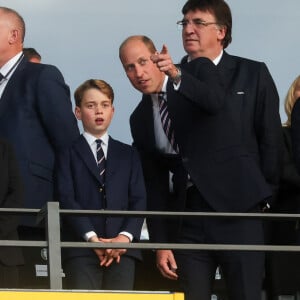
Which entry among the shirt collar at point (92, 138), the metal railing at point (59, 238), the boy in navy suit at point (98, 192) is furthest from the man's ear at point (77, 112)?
the metal railing at point (59, 238)

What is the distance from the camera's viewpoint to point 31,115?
7941 mm

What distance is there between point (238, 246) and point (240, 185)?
1.79 ft

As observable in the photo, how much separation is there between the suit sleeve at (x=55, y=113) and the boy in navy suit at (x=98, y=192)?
9 centimetres

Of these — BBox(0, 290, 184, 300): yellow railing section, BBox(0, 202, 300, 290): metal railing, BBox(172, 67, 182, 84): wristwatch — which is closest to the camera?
BBox(0, 290, 184, 300): yellow railing section

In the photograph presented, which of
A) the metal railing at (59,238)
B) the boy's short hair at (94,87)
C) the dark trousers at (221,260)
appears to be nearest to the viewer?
the metal railing at (59,238)

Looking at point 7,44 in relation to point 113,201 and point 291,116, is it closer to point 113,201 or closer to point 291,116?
point 113,201

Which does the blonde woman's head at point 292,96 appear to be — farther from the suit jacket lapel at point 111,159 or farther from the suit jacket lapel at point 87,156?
the suit jacket lapel at point 87,156

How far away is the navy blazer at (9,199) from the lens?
7.42 m

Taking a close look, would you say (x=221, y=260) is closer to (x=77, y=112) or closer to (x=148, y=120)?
(x=148, y=120)

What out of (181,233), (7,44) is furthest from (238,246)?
(7,44)

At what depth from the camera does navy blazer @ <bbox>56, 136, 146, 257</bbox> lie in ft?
25.1

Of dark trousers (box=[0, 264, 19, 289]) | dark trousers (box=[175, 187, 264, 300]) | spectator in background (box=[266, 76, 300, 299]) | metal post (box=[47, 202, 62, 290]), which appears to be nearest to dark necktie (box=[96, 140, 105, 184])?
dark trousers (box=[175, 187, 264, 300])

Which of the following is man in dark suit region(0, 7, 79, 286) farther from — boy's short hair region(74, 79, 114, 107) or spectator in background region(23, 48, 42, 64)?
spectator in background region(23, 48, 42, 64)

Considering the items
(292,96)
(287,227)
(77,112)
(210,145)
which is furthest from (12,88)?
(287,227)
